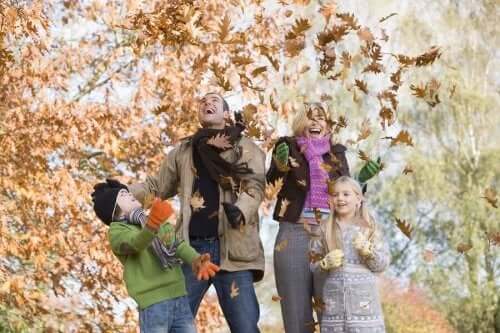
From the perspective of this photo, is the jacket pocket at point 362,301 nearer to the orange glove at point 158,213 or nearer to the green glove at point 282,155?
the green glove at point 282,155

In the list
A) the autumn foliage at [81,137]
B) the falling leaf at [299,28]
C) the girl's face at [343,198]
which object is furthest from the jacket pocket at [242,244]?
the autumn foliage at [81,137]

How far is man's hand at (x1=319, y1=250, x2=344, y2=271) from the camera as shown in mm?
4910

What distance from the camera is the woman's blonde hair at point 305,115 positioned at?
5.21 m

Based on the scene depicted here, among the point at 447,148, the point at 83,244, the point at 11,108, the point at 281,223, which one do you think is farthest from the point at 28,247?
the point at 447,148

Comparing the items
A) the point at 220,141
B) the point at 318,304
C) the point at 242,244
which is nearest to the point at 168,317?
the point at 242,244

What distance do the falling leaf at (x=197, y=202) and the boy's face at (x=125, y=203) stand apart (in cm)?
28

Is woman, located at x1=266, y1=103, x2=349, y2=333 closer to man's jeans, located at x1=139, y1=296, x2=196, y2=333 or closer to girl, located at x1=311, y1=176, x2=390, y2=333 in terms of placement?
girl, located at x1=311, y1=176, x2=390, y2=333

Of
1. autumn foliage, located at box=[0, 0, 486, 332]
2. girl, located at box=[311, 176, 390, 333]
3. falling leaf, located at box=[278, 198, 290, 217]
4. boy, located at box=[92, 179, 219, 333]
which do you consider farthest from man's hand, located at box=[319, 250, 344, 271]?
autumn foliage, located at box=[0, 0, 486, 332]

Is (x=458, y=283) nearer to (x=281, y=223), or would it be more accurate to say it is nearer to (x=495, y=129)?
(x=495, y=129)

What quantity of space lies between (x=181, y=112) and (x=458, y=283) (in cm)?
1159

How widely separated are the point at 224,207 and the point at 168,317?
62cm

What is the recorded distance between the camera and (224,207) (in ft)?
16.0

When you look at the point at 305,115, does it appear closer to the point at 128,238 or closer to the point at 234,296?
the point at 234,296

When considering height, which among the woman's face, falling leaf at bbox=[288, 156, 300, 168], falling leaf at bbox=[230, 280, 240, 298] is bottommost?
falling leaf at bbox=[230, 280, 240, 298]
